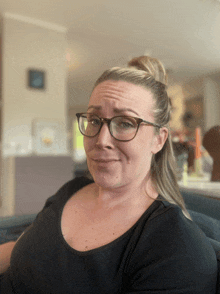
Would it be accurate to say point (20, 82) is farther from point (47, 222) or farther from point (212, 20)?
point (47, 222)

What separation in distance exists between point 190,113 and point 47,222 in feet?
20.6

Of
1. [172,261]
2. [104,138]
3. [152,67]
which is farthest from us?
[152,67]

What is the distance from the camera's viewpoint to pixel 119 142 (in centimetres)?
60

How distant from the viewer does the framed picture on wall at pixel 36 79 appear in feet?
11.2

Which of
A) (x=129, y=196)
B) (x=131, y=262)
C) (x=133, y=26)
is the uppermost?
(x=133, y=26)

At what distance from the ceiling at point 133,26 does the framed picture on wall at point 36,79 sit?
0.73 meters

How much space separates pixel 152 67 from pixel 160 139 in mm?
220

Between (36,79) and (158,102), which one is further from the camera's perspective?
(36,79)

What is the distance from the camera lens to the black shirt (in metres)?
0.47

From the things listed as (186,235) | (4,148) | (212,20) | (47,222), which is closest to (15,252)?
(47,222)

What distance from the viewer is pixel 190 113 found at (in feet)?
21.1

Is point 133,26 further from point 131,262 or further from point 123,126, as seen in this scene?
point 131,262

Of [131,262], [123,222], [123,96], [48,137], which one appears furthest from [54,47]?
[131,262]

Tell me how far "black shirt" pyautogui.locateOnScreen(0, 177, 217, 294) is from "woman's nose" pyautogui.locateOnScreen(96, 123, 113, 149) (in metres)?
0.20
